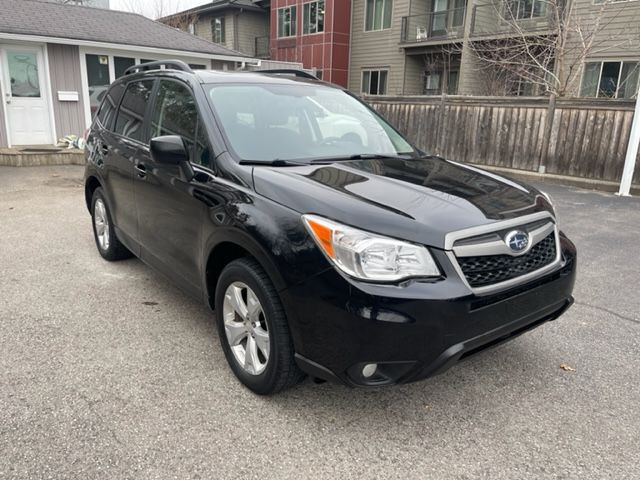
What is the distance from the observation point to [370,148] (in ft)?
12.1

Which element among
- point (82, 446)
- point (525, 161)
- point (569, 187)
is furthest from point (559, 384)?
point (525, 161)

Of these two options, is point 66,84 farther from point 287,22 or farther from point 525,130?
point 287,22

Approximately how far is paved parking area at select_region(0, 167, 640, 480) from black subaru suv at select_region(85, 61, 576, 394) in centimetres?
31

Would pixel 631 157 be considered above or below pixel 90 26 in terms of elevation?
below

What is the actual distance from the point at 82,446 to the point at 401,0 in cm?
2268

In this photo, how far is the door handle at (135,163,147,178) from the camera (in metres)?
3.84

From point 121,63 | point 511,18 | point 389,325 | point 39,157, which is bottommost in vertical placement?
point 39,157

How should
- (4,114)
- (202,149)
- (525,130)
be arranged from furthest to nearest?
(4,114)
(525,130)
(202,149)

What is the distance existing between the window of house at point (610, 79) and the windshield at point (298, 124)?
13.6 meters

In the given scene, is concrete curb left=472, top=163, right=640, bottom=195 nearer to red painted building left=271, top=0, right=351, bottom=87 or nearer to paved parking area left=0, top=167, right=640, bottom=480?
paved parking area left=0, top=167, right=640, bottom=480

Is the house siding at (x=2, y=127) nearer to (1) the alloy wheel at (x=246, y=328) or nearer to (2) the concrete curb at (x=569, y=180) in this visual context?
(2) the concrete curb at (x=569, y=180)

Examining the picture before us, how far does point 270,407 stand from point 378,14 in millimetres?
23281

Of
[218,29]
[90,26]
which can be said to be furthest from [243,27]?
[90,26]

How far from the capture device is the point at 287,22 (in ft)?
86.0
